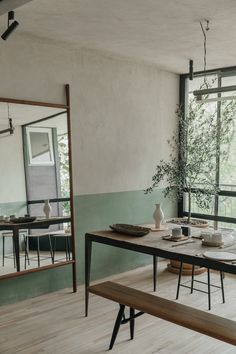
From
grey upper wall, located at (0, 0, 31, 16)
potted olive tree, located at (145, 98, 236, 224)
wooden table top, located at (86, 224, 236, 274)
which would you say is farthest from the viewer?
potted olive tree, located at (145, 98, 236, 224)

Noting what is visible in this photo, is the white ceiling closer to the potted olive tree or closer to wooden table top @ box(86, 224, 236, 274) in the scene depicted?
the potted olive tree

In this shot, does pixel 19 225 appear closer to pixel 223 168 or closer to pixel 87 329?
pixel 87 329

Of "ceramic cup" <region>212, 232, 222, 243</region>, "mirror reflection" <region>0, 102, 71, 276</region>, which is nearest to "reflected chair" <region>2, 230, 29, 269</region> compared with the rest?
"mirror reflection" <region>0, 102, 71, 276</region>

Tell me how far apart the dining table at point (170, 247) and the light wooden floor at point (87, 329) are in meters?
0.26

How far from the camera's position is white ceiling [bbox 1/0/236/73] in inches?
117

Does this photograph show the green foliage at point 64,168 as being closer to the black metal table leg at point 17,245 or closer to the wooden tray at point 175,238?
the black metal table leg at point 17,245

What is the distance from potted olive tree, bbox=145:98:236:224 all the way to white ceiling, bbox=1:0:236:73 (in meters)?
0.76

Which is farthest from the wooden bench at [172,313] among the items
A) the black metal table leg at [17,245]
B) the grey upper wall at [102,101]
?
the grey upper wall at [102,101]

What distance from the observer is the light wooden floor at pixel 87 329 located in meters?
2.96

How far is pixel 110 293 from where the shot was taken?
9.70ft

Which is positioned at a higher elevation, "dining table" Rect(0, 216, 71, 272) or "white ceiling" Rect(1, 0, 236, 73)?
"white ceiling" Rect(1, 0, 236, 73)

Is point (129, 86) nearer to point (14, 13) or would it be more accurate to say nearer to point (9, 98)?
point (9, 98)

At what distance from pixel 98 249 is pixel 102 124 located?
60.0 inches

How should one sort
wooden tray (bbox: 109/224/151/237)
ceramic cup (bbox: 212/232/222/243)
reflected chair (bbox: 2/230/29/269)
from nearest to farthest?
ceramic cup (bbox: 212/232/222/243) < wooden tray (bbox: 109/224/151/237) < reflected chair (bbox: 2/230/29/269)
